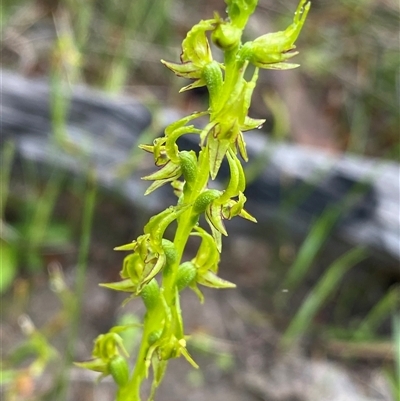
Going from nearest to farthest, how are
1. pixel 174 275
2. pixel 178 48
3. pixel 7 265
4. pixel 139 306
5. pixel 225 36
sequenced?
pixel 225 36 → pixel 174 275 → pixel 7 265 → pixel 139 306 → pixel 178 48

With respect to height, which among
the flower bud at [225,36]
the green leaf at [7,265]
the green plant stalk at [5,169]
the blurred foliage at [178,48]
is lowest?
the green leaf at [7,265]

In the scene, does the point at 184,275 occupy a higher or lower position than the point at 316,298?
higher

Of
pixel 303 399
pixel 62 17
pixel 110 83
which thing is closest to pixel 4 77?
pixel 110 83

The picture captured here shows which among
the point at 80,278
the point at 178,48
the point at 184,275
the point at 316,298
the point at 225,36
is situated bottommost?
the point at 316,298

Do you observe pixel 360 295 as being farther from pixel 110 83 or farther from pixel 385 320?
pixel 110 83

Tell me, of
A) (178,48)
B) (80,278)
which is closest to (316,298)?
(80,278)

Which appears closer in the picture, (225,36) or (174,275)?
(225,36)

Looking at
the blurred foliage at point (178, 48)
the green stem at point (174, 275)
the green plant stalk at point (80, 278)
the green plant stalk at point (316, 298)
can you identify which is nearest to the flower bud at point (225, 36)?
the green stem at point (174, 275)

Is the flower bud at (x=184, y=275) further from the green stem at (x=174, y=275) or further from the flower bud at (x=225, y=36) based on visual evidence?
the flower bud at (x=225, y=36)

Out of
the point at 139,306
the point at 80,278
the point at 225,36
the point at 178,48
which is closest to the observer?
the point at 225,36

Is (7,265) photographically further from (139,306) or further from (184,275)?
(184,275)
